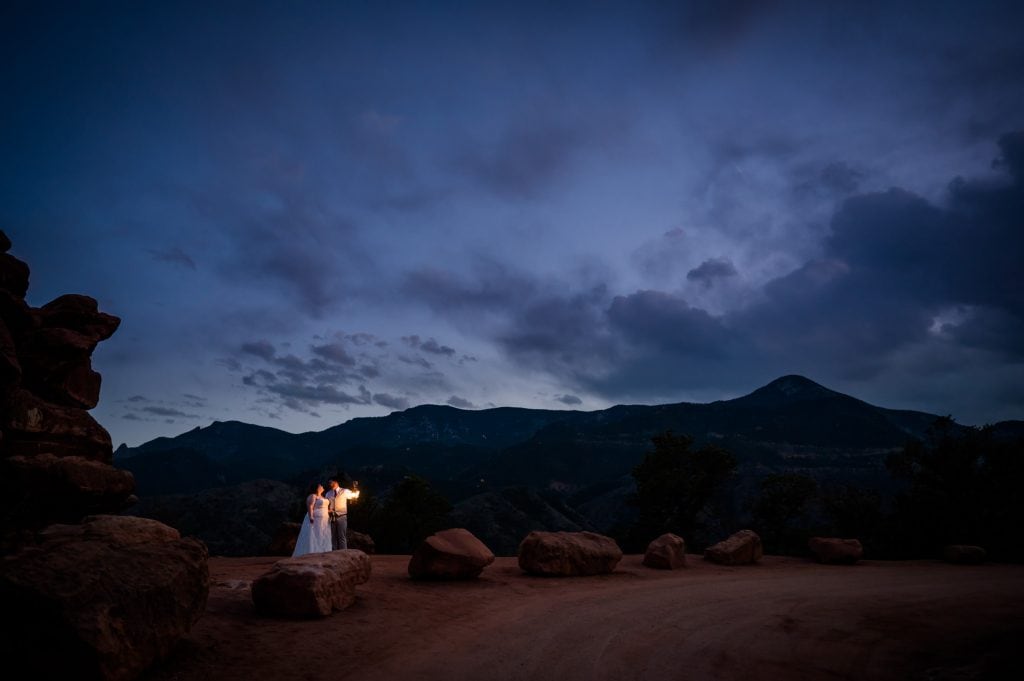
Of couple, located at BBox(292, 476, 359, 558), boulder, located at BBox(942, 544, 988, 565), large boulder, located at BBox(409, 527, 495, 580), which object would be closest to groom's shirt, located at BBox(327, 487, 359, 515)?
couple, located at BBox(292, 476, 359, 558)

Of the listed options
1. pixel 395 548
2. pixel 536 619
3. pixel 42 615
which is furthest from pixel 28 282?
pixel 395 548

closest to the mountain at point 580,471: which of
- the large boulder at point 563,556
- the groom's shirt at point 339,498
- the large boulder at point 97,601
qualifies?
the groom's shirt at point 339,498

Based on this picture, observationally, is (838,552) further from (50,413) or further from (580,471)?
(580,471)

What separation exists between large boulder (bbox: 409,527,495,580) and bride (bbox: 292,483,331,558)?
3486mm

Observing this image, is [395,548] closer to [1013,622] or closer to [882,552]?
[882,552]

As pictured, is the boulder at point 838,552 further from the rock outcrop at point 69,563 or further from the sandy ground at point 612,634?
the rock outcrop at point 69,563

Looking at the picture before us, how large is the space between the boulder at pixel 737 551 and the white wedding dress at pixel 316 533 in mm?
15565

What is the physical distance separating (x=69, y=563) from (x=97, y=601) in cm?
79

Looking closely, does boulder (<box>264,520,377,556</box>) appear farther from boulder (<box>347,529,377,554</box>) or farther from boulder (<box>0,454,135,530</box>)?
boulder (<box>0,454,135,530</box>)

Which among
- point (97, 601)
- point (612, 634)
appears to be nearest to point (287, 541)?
point (97, 601)

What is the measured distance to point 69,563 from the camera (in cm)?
634

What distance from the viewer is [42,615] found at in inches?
223

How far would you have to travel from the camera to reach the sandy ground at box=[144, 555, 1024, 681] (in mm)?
7352

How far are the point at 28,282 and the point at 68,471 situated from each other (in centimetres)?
688
